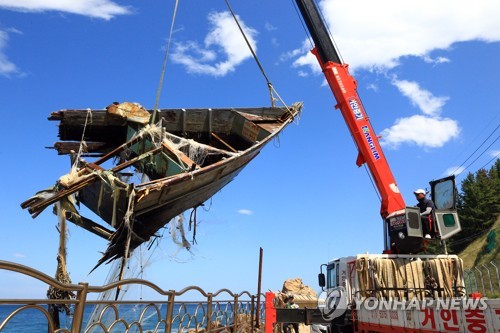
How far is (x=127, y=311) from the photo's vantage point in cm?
495

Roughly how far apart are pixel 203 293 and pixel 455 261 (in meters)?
5.32

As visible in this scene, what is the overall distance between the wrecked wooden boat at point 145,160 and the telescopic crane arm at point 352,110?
1.79 metres

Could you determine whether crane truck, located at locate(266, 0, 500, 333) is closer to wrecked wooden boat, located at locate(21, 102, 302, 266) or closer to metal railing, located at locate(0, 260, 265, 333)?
metal railing, located at locate(0, 260, 265, 333)

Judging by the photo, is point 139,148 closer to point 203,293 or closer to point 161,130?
point 161,130

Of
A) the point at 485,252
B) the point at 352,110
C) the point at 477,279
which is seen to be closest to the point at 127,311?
the point at 352,110

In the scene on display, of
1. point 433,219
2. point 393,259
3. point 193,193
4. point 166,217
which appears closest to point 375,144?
point 433,219

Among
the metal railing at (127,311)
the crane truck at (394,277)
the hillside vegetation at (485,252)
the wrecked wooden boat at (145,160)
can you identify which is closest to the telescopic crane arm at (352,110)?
the crane truck at (394,277)

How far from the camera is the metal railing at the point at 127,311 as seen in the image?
3.07 m

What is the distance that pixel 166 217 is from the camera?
10.2 meters

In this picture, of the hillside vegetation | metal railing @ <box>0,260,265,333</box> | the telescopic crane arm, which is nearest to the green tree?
the hillside vegetation

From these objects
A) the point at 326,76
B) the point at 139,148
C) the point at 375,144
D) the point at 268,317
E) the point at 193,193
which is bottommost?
the point at 268,317

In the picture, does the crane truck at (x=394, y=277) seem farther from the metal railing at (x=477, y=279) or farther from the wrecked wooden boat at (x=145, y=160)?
the wrecked wooden boat at (x=145, y=160)

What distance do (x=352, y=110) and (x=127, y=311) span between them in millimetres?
8900

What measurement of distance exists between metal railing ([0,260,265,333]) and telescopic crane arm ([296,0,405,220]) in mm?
4835
